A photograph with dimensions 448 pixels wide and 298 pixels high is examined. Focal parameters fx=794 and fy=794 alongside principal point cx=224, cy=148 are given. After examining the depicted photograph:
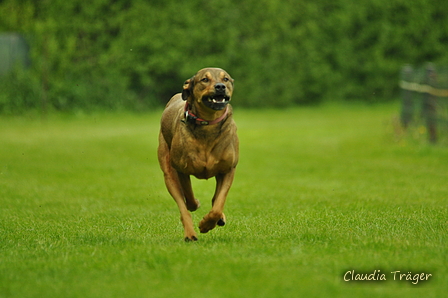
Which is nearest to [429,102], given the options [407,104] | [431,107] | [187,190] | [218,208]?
[431,107]

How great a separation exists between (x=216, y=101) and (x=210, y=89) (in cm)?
12

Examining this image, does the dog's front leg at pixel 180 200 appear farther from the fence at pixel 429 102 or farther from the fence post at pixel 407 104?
the fence post at pixel 407 104

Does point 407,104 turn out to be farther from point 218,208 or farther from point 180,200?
point 218,208

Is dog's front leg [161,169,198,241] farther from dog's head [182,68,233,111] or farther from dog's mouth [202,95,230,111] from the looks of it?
dog's mouth [202,95,230,111]

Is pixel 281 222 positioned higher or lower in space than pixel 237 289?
lower

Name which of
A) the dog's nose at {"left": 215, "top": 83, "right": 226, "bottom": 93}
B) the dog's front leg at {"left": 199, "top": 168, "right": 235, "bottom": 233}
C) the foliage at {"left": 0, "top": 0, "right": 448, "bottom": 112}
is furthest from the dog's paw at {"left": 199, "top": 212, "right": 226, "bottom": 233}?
the foliage at {"left": 0, "top": 0, "right": 448, "bottom": 112}

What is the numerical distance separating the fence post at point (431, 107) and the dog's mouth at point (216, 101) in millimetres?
11175

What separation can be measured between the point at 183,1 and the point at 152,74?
2.72 m

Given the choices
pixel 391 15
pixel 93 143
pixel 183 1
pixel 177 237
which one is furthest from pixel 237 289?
pixel 391 15

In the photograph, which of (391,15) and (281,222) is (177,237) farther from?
(391,15)

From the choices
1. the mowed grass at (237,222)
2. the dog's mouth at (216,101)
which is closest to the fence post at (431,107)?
the mowed grass at (237,222)

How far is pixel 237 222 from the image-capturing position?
791cm

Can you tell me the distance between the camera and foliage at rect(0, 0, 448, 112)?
84.3 ft

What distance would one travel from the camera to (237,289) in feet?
15.6
